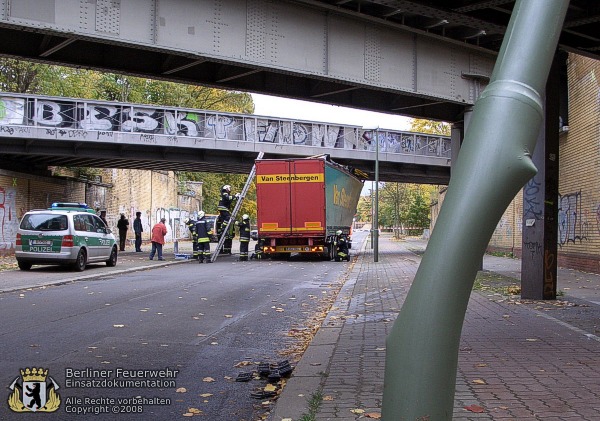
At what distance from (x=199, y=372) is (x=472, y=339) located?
11.3ft

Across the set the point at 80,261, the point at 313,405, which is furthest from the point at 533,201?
the point at 80,261

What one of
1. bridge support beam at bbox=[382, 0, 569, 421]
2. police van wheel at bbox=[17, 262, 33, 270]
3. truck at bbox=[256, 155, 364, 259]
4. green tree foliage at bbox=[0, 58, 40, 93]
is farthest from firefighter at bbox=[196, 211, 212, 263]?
bridge support beam at bbox=[382, 0, 569, 421]

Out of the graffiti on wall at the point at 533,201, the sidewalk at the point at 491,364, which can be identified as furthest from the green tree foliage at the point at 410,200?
the sidewalk at the point at 491,364

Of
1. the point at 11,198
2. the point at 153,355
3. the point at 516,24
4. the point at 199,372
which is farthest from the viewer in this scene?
the point at 11,198

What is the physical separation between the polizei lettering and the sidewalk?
44.6 ft

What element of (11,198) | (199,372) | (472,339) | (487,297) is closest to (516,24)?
(199,372)

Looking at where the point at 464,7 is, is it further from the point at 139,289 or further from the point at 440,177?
the point at 440,177

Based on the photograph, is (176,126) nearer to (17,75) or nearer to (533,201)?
(17,75)

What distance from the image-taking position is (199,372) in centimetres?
614

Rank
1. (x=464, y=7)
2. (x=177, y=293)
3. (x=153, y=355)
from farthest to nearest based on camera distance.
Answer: (x=177, y=293) → (x=464, y=7) → (x=153, y=355)

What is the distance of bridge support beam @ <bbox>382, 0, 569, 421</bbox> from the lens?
266 cm

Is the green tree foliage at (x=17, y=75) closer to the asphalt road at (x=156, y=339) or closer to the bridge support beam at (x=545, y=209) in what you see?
the asphalt road at (x=156, y=339)

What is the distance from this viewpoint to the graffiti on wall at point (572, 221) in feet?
58.8

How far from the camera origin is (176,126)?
27.3 metres
